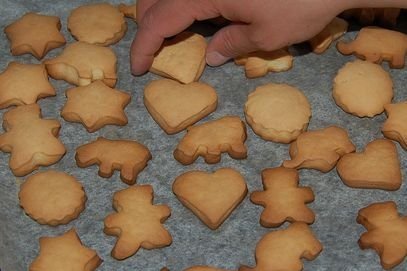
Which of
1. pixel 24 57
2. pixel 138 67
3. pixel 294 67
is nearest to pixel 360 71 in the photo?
pixel 294 67

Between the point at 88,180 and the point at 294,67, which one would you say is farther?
the point at 294,67

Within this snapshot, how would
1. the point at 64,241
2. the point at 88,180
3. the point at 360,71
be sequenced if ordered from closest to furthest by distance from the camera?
the point at 64,241 → the point at 88,180 → the point at 360,71

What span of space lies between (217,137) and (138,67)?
0.22 metres

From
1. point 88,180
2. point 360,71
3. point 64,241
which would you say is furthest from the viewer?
point 360,71

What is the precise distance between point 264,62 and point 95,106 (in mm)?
320

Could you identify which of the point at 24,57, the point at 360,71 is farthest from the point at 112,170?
the point at 360,71

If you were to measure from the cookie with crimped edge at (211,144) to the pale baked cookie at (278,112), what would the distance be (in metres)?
0.04

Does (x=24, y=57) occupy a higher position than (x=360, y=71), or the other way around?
(x=360, y=71)

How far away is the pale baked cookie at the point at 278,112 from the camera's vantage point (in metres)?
1.22

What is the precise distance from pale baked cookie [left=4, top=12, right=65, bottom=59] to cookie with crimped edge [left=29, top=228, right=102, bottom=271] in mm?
435

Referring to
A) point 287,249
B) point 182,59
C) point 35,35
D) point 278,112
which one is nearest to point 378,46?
point 278,112

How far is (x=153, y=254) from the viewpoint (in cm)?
108

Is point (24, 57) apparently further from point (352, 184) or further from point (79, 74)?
point (352, 184)

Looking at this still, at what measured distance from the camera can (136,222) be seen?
3.63 ft
